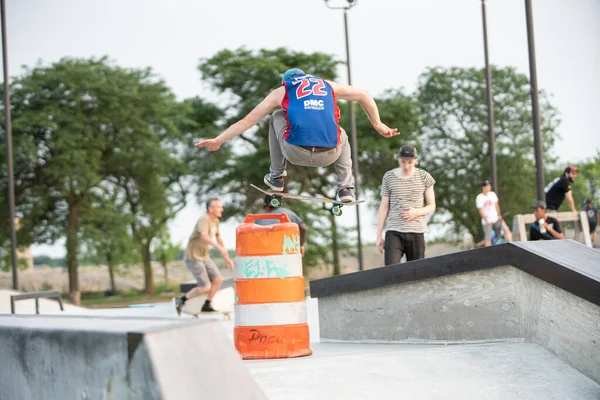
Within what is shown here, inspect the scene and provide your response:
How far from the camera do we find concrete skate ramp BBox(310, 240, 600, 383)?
20.1ft

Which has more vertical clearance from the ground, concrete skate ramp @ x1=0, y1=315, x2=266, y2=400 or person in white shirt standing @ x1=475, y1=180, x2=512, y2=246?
person in white shirt standing @ x1=475, y1=180, x2=512, y2=246

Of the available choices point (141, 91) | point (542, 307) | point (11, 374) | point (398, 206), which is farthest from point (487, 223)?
point (141, 91)

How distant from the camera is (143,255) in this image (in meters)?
43.0

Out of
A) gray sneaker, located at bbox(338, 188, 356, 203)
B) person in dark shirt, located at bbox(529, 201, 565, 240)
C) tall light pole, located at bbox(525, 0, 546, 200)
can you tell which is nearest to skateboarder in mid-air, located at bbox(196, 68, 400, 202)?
gray sneaker, located at bbox(338, 188, 356, 203)

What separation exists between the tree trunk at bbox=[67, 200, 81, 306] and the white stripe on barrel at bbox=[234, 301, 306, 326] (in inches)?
1223

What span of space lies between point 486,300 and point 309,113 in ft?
6.86

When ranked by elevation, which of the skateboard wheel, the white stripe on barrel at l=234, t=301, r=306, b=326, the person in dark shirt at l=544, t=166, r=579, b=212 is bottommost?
the white stripe on barrel at l=234, t=301, r=306, b=326

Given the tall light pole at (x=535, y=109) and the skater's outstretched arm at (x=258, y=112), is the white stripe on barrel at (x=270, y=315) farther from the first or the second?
the tall light pole at (x=535, y=109)

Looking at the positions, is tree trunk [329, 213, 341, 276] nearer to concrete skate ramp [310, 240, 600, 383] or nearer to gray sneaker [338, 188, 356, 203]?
concrete skate ramp [310, 240, 600, 383]

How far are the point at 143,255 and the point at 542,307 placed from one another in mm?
37810

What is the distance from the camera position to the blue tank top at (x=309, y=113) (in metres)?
7.00

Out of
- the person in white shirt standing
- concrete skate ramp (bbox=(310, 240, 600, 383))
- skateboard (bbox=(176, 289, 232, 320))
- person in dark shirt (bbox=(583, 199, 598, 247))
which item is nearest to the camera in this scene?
concrete skate ramp (bbox=(310, 240, 600, 383))

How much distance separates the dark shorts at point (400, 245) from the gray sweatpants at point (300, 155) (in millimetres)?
1393

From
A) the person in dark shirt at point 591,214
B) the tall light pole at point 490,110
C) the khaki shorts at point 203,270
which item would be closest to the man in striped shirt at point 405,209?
the khaki shorts at point 203,270
